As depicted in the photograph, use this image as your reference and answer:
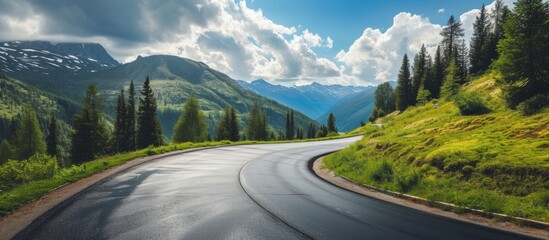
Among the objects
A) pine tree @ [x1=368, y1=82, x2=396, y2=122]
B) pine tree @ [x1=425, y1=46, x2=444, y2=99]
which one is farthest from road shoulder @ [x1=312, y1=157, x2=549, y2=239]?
pine tree @ [x1=368, y1=82, x2=396, y2=122]

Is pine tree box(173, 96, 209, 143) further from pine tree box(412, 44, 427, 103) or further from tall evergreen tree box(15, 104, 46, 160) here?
pine tree box(412, 44, 427, 103)

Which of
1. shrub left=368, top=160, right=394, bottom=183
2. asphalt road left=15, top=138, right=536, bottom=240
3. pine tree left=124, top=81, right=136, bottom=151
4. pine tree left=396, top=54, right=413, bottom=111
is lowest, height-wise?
asphalt road left=15, top=138, right=536, bottom=240

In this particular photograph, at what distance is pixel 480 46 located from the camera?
8331 cm

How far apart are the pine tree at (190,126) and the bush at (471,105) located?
5962 centimetres

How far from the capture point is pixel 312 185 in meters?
16.6

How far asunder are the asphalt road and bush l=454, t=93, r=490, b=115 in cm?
1570

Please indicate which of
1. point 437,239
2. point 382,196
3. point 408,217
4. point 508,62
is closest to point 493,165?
point 382,196

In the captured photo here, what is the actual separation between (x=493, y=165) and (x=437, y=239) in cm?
681

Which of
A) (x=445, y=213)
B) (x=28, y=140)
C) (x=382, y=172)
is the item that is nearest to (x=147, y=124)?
(x=28, y=140)

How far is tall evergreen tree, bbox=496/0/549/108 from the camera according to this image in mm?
20516

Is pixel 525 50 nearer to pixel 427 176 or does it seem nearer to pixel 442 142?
pixel 442 142

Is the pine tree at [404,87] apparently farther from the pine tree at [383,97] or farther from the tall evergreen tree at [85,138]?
the tall evergreen tree at [85,138]

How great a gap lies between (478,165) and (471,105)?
13.5 meters

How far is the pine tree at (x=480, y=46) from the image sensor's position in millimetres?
76625
